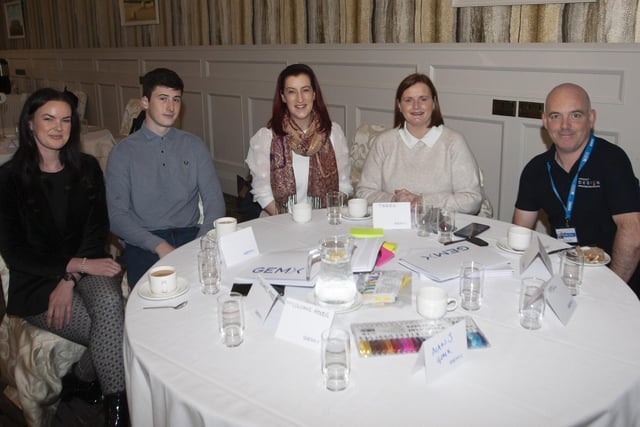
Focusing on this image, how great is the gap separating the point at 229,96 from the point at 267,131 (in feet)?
9.25

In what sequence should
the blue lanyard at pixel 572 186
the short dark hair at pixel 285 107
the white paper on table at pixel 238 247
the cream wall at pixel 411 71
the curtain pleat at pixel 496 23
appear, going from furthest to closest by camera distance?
the curtain pleat at pixel 496 23 → the cream wall at pixel 411 71 → the short dark hair at pixel 285 107 → the blue lanyard at pixel 572 186 → the white paper on table at pixel 238 247

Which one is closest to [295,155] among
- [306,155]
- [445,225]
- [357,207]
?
[306,155]

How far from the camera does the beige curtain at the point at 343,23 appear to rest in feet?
10.3

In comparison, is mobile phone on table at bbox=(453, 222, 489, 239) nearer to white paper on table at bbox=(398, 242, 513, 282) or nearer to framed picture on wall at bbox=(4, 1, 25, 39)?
white paper on table at bbox=(398, 242, 513, 282)

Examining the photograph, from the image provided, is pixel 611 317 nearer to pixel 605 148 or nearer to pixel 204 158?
pixel 605 148

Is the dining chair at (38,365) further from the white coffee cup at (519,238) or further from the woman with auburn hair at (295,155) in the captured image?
the white coffee cup at (519,238)

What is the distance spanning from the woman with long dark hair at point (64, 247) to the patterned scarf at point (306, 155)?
0.85 meters

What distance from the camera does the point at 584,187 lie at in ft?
7.67

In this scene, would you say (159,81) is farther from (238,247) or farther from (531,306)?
(531,306)

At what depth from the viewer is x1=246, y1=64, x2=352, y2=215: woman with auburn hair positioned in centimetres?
284

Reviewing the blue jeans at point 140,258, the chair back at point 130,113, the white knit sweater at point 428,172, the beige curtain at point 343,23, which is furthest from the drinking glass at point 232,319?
the chair back at point 130,113

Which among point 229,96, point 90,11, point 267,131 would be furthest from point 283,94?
point 90,11

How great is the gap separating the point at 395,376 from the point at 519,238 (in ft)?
2.87

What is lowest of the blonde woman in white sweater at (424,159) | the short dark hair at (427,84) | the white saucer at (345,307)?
the white saucer at (345,307)
